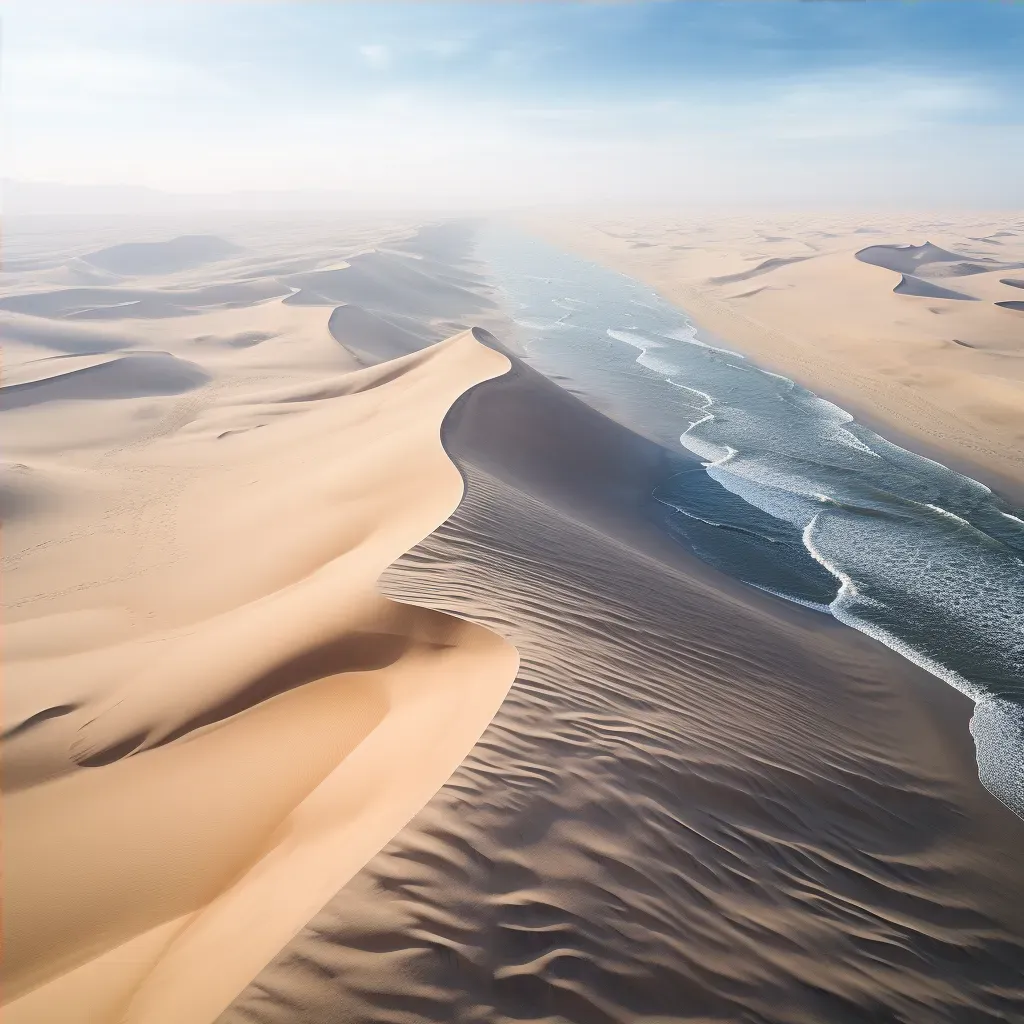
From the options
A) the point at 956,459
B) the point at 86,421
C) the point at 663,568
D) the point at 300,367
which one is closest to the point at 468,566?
the point at 663,568

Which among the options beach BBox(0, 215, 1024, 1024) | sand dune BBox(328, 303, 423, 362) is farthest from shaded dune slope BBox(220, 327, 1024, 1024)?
sand dune BBox(328, 303, 423, 362)

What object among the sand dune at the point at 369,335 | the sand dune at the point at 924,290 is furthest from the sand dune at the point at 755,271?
the sand dune at the point at 369,335

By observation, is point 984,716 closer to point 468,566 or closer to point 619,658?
point 619,658

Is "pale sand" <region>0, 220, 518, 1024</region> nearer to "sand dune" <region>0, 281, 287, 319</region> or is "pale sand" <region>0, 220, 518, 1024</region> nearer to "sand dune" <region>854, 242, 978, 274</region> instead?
"sand dune" <region>0, 281, 287, 319</region>

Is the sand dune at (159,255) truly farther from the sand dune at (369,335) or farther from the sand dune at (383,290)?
the sand dune at (369,335)

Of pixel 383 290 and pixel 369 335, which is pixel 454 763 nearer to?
pixel 369 335

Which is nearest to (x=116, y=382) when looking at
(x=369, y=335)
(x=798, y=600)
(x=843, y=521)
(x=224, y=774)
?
(x=369, y=335)
